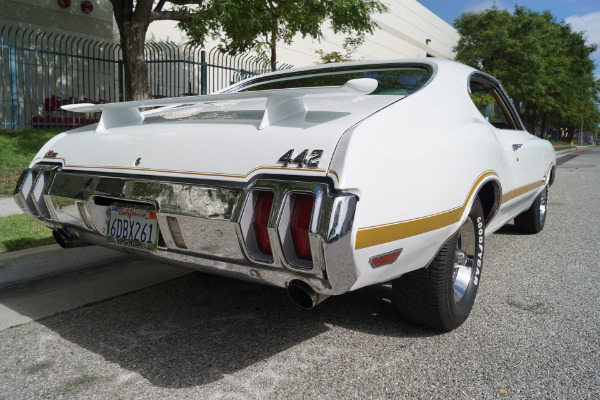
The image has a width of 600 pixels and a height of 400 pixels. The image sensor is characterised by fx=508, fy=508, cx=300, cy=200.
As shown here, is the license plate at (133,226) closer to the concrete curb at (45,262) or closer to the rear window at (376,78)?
the concrete curb at (45,262)

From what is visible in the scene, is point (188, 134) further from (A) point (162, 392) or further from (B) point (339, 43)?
(B) point (339, 43)

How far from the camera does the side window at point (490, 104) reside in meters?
3.45

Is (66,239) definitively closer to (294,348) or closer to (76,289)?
(76,289)

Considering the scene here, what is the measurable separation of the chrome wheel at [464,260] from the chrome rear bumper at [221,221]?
109cm

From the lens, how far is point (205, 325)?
2885mm

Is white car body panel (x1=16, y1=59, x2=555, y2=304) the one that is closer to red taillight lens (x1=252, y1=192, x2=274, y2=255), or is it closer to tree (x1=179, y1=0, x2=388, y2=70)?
red taillight lens (x1=252, y1=192, x2=274, y2=255)

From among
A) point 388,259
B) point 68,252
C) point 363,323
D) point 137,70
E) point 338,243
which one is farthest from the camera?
point 137,70

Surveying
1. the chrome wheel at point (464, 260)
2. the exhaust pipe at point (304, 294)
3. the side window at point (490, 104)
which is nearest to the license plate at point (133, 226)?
the exhaust pipe at point (304, 294)

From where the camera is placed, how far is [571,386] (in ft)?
7.41

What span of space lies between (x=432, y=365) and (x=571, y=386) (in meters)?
0.60

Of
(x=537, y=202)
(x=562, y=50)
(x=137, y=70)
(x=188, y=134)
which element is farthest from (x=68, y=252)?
(x=562, y=50)

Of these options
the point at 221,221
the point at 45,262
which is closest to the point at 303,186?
the point at 221,221

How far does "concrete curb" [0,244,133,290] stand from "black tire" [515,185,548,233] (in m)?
3.94

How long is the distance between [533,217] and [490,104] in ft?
6.09
